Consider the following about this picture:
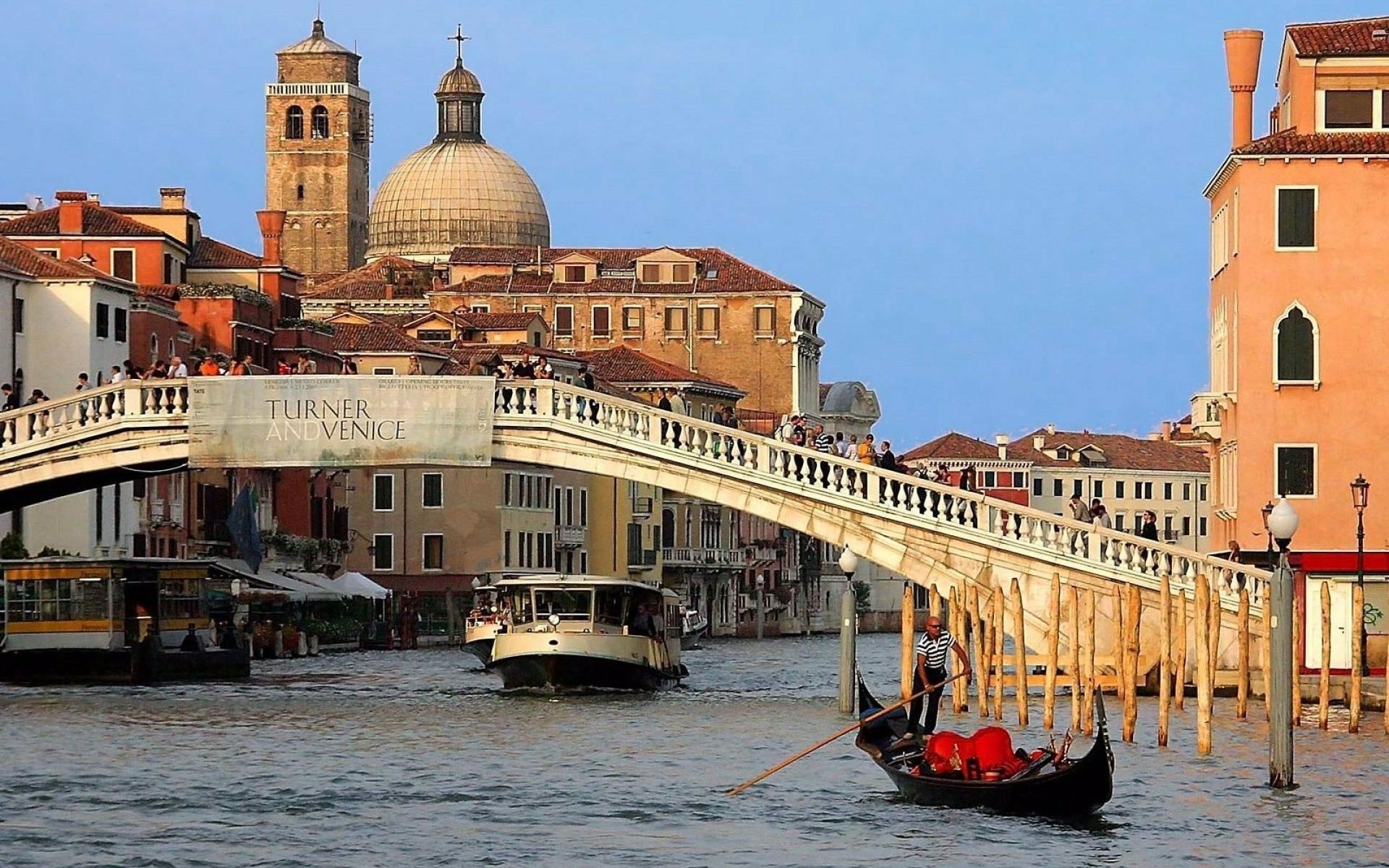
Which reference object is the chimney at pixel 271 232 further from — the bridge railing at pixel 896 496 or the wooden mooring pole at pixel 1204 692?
the wooden mooring pole at pixel 1204 692

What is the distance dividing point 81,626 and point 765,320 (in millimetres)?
51197

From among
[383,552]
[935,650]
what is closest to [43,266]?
[383,552]

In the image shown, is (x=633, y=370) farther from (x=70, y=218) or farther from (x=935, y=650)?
(x=935, y=650)

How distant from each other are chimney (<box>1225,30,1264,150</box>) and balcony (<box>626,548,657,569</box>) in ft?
131

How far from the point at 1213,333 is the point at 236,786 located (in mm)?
20566

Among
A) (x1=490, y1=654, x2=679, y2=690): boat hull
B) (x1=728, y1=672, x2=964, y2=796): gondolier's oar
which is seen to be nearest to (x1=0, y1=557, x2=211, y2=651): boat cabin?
(x1=490, y1=654, x2=679, y2=690): boat hull

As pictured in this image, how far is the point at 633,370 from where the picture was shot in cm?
7869

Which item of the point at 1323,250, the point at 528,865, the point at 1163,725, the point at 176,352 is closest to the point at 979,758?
the point at 528,865

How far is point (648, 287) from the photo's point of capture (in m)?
90.9

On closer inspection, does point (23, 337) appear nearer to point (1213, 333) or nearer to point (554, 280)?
point (1213, 333)

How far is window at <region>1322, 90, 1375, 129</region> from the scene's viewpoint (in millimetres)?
37844

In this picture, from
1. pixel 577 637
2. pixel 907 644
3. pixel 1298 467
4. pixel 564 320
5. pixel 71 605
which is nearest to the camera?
pixel 907 644

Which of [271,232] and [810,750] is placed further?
[271,232]

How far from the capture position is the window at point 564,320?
91062 millimetres
